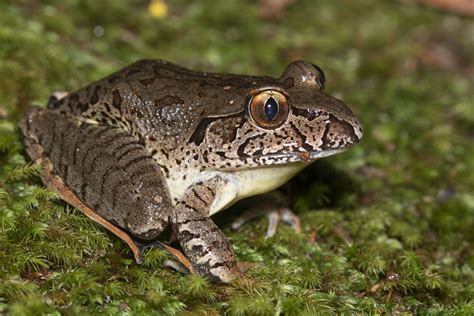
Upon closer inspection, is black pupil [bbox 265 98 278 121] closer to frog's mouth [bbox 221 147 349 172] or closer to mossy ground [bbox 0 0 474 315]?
frog's mouth [bbox 221 147 349 172]

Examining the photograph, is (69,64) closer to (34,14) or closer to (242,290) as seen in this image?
(34,14)

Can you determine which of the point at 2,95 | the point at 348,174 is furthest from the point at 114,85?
the point at 348,174

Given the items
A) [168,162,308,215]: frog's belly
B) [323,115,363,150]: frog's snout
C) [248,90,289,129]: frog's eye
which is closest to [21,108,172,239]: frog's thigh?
[168,162,308,215]: frog's belly

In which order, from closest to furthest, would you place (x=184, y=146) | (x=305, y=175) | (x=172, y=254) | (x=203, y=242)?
(x=203, y=242), (x=172, y=254), (x=184, y=146), (x=305, y=175)

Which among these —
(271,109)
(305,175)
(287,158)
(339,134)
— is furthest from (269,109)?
(305,175)

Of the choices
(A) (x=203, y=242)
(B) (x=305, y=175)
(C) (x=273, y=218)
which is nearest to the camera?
(A) (x=203, y=242)

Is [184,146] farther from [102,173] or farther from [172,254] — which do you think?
[172,254]

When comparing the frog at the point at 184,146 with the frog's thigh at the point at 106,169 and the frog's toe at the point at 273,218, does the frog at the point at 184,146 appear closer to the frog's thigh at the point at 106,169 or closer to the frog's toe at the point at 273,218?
the frog's thigh at the point at 106,169
